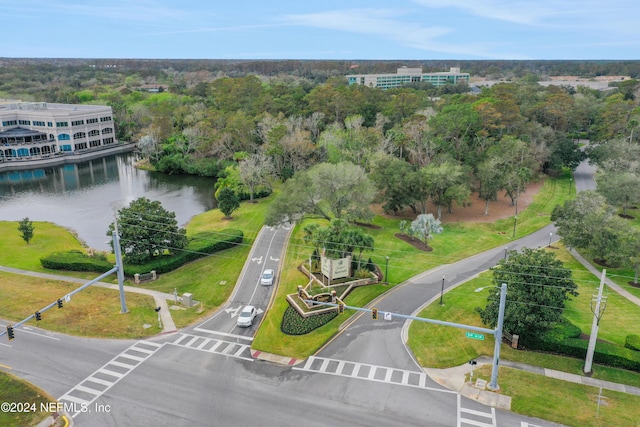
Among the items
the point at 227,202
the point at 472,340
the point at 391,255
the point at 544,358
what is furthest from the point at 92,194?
the point at 544,358

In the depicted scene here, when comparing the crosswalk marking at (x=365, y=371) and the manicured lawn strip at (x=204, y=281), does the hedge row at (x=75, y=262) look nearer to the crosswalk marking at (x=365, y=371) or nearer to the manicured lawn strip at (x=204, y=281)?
the manicured lawn strip at (x=204, y=281)

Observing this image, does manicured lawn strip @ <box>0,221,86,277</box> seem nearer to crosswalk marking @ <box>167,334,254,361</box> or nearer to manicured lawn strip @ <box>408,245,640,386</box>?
crosswalk marking @ <box>167,334,254,361</box>

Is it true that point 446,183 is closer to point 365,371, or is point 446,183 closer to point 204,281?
point 204,281

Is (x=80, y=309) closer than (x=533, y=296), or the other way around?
(x=533, y=296)

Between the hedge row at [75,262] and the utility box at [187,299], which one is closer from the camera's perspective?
the utility box at [187,299]

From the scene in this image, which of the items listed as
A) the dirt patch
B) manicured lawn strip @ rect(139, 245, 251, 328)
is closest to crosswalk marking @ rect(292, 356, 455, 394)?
manicured lawn strip @ rect(139, 245, 251, 328)

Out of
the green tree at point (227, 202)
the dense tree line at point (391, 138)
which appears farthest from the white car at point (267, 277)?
the green tree at point (227, 202)
